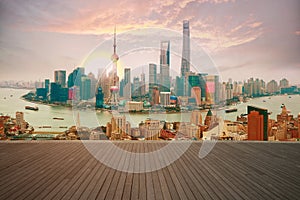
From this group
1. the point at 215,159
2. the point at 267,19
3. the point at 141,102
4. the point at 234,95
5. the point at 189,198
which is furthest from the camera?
the point at 267,19

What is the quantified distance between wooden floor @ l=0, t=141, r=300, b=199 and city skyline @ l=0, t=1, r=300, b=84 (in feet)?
9.81

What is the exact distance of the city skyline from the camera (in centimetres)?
614

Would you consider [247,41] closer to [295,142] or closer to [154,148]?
[295,142]

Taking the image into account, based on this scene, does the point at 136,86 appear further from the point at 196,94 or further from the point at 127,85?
the point at 196,94

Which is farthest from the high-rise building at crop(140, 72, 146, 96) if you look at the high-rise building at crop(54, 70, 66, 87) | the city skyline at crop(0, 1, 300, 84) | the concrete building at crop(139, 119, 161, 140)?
the high-rise building at crop(54, 70, 66, 87)

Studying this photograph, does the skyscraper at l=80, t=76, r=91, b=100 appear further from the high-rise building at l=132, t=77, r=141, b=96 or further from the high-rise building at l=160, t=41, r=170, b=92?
the high-rise building at l=160, t=41, r=170, b=92

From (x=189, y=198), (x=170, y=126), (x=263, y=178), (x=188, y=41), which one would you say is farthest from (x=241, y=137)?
(x=189, y=198)

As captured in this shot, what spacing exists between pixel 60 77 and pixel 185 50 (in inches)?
121

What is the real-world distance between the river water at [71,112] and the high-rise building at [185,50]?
98cm

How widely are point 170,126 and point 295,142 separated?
7.70ft

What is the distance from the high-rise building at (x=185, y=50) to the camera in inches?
214

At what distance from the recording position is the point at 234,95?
19.0ft

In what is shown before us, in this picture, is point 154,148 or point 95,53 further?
point 95,53

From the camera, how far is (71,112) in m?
5.77
